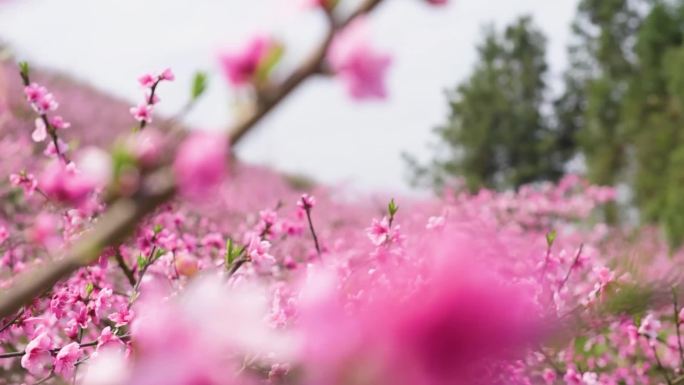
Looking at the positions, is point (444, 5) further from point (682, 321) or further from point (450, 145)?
point (450, 145)

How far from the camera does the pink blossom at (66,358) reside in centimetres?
206

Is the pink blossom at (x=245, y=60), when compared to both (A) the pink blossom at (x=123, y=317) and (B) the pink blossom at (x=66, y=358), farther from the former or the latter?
(A) the pink blossom at (x=123, y=317)

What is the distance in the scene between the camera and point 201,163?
0.71m

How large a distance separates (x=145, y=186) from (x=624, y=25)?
17852 millimetres

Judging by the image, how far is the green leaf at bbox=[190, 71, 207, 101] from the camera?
115cm

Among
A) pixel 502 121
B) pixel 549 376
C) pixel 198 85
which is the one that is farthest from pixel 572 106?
pixel 198 85

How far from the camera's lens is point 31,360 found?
2.15 m

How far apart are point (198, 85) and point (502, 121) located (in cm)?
1651

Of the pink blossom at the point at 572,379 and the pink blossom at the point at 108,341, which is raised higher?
the pink blossom at the point at 108,341

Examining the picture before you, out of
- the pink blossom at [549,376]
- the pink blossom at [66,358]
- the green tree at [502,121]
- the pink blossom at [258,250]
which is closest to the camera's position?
the pink blossom at [66,358]

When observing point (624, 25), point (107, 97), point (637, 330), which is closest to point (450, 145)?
point (624, 25)

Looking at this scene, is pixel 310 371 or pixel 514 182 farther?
pixel 514 182

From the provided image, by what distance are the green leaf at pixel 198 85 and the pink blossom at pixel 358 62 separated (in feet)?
1.47

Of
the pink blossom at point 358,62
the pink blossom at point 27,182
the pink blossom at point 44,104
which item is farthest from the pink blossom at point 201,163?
the pink blossom at point 27,182
